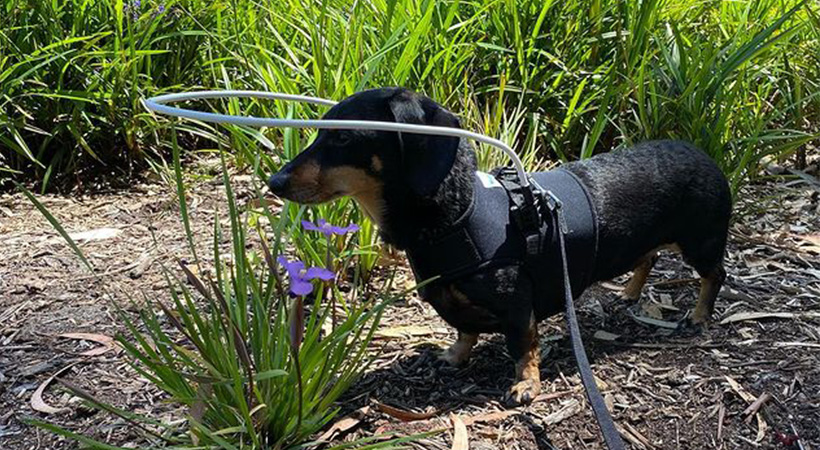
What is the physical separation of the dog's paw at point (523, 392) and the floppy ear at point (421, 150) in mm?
680

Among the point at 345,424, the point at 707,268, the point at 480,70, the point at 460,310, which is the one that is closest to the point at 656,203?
the point at 707,268

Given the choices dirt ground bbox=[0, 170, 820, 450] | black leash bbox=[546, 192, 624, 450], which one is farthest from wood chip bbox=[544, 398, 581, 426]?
black leash bbox=[546, 192, 624, 450]

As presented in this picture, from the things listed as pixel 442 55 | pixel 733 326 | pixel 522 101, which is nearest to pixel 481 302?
pixel 733 326

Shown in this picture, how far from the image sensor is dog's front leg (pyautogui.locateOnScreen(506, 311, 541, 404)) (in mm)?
2521

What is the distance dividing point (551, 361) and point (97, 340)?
1.54 metres

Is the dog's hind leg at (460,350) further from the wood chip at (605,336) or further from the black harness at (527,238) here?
the wood chip at (605,336)

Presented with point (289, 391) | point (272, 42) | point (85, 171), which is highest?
point (272, 42)

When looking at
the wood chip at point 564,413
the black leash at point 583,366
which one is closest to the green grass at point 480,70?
the black leash at point 583,366

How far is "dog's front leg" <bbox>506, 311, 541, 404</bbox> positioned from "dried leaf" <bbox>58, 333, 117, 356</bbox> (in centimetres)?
133

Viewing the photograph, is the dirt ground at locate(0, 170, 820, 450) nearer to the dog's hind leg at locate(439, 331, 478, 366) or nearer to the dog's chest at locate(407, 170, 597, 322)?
the dog's hind leg at locate(439, 331, 478, 366)

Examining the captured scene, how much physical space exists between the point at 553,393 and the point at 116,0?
3054 millimetres

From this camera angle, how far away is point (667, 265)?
140 inches

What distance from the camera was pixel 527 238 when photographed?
249 centimetres

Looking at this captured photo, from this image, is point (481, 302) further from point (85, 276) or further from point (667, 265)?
point (85, 276)
